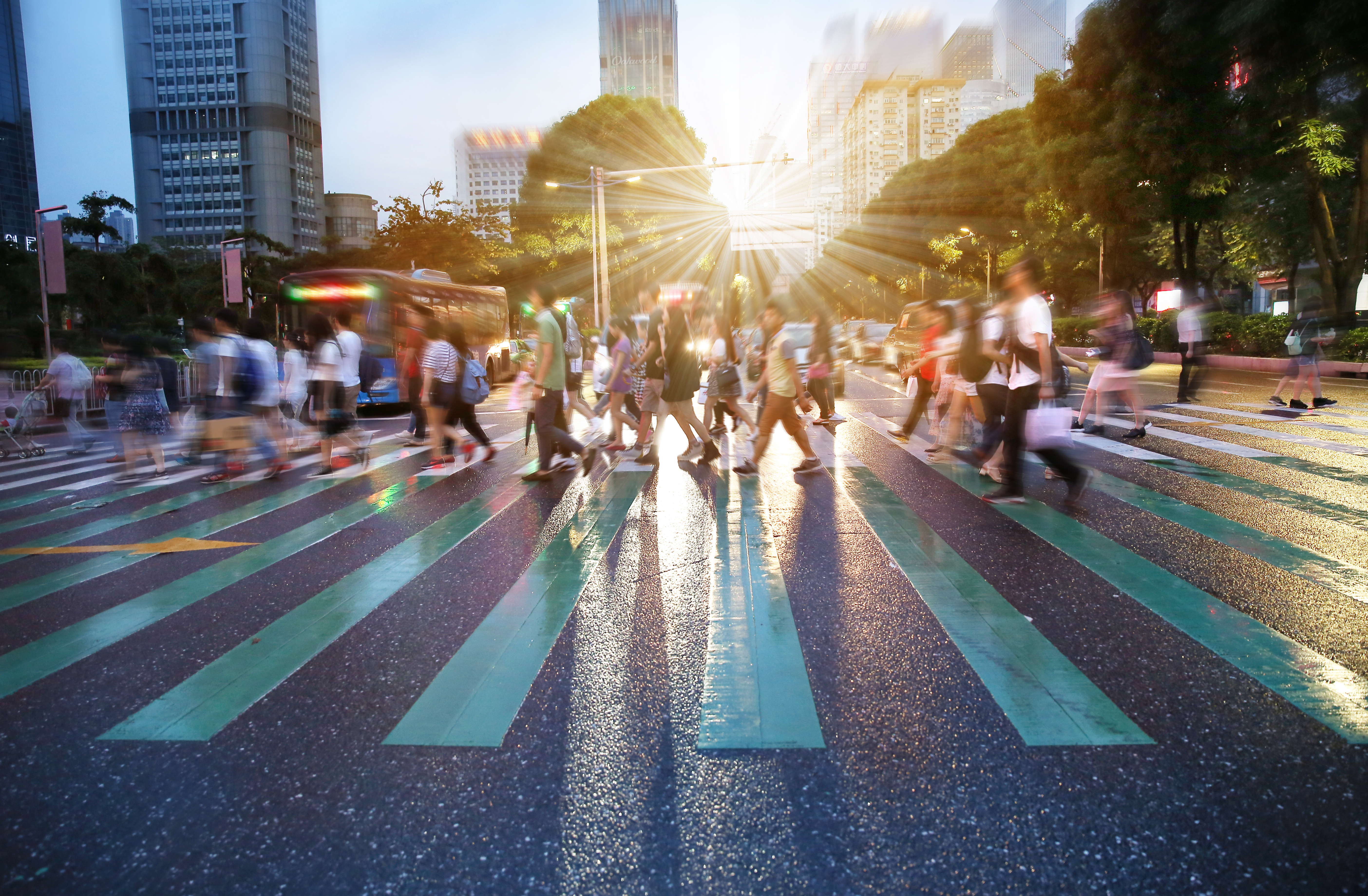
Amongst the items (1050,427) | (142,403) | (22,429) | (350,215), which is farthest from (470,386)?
(350,215)

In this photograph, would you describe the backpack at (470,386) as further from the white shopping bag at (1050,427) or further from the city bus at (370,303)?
the city bus at (370,303)

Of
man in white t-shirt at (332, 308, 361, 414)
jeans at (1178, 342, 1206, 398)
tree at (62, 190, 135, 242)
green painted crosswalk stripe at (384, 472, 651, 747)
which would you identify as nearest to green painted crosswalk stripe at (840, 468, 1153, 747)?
green painted crosswalk stripe at (384, 472, 651, 747)

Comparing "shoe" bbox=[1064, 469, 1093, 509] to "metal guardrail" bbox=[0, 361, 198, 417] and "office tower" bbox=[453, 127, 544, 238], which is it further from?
"office tower" bbox=[453, 127, 544, 238]

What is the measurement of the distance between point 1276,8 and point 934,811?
2274 centimetres

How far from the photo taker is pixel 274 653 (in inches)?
164

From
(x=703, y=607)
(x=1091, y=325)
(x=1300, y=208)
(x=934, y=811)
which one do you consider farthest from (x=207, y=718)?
(x=1091, y=325)

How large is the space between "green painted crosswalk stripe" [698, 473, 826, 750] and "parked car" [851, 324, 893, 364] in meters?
29.1

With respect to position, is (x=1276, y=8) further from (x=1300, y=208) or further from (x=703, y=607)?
(x=703, y=607)

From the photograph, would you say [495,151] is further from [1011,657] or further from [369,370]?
[1011,657]

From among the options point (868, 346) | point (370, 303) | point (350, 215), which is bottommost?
point (868, 346)

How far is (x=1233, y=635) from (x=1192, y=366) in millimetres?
12009

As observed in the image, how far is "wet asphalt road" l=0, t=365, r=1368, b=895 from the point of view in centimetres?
247

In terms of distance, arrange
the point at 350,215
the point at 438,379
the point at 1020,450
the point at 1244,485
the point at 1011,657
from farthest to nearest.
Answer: the point at 350,215 → the point at 438,379 → the point at 1244,485 → the point at 1020,450 → the point at 1011,657

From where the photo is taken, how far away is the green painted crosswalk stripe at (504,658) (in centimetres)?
331
